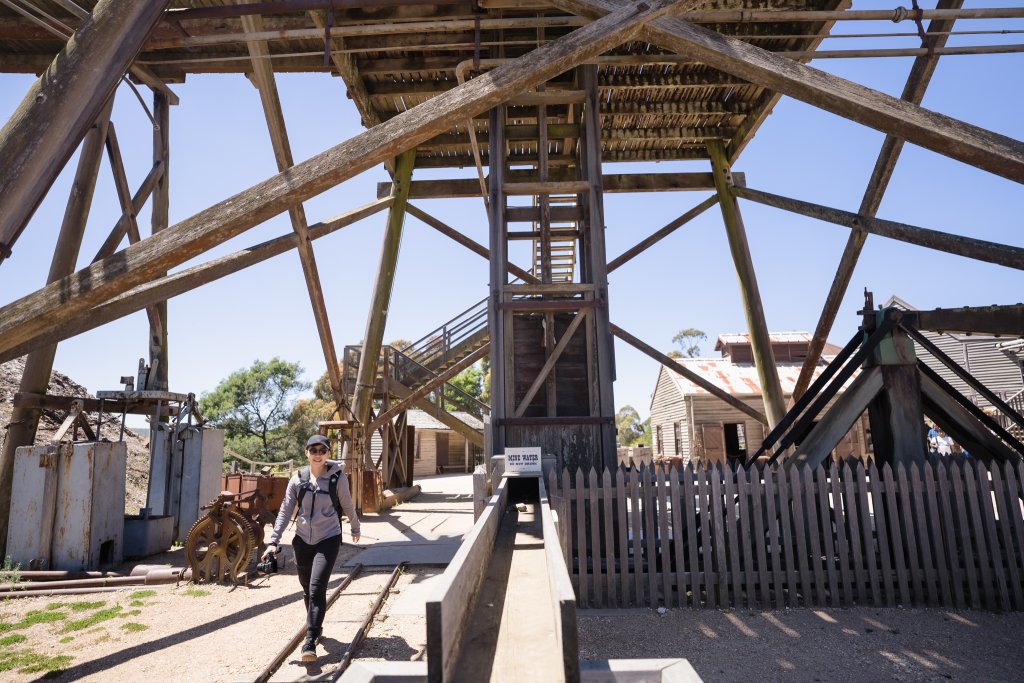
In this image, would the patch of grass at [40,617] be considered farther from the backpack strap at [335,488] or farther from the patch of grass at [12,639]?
the backpack strap at [335,488]

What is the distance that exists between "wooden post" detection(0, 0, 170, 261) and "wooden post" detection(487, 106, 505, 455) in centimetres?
581

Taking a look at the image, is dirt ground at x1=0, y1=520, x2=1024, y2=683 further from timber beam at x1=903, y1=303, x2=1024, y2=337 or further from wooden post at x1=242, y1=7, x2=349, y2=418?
wooden post at x1=242, y1=7, x2=349, y2=418

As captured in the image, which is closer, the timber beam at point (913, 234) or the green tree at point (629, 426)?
the timber beam at point (913, 234)

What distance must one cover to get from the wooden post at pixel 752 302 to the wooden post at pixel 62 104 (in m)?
10.0

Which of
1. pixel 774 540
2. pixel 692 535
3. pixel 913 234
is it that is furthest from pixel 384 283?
pixel 913 234

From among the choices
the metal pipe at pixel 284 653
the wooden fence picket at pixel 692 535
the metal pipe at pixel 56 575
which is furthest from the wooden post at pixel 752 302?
the metal pipe at pixel 56 575

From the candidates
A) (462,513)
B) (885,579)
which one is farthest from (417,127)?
(462,513)

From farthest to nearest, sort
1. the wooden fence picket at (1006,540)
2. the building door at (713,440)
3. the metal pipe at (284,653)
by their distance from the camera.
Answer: the building door at (713,440) < the wooden fence picket at (1006,540) < the metal pipe at (284,653)

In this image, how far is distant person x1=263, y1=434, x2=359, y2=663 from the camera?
4930 mm

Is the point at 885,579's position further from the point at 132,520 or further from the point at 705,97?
the point at 132,520

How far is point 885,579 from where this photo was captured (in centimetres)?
634

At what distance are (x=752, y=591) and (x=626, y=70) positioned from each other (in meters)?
9.13

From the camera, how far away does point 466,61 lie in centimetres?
840

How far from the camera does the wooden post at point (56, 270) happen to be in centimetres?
847
